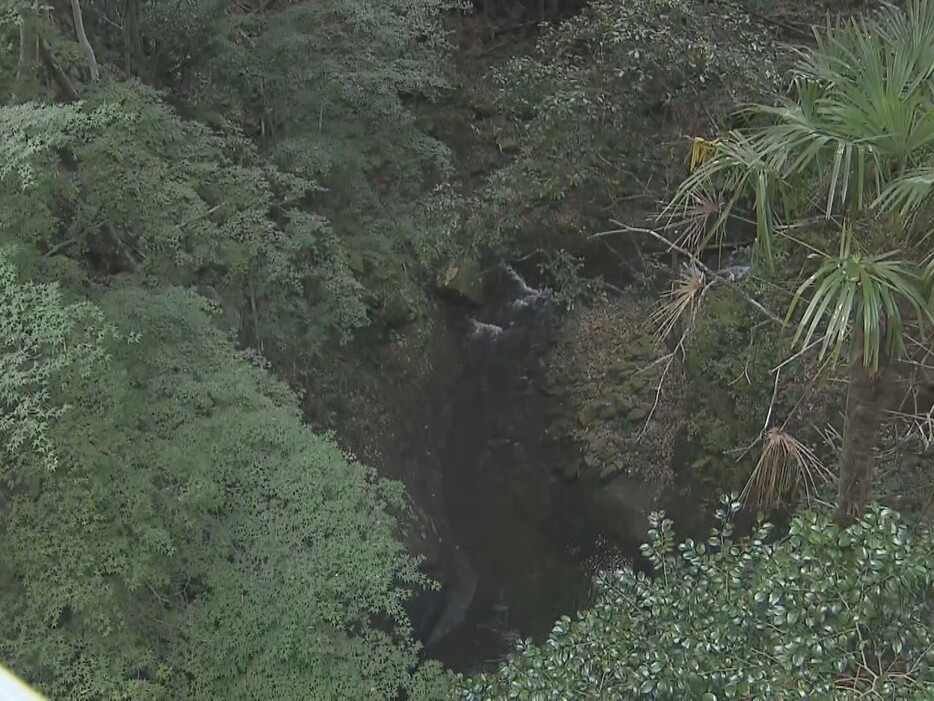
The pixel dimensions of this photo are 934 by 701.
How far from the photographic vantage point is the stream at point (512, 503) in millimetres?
6961

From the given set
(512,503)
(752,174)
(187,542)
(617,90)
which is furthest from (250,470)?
(617,90)

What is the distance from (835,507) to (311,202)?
5.13 metres

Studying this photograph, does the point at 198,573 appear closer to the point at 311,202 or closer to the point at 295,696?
the point at 295,696

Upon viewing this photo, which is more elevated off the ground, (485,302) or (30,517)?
(30,517)

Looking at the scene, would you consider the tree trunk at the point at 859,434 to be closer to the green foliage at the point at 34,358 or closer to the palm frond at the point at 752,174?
the palm frond at the point at 752,174

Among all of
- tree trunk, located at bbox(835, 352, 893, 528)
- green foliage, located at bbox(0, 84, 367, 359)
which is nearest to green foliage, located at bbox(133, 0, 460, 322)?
green foliage, located at bbox(0, 84, 367, 359)

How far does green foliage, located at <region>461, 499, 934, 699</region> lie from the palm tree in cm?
70

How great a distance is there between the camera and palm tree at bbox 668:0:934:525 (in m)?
3.00

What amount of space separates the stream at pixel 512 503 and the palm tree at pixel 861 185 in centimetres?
391

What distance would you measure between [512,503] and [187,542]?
196 inches

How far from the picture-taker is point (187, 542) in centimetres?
384

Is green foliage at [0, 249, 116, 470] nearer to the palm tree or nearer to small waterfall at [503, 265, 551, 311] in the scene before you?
the palm tree

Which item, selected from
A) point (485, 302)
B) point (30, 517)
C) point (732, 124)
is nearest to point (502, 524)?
point (485, 302)

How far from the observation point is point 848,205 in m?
3.43
